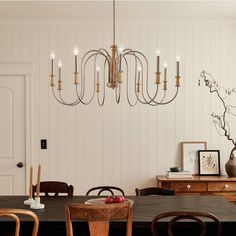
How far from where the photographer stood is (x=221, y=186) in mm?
4867

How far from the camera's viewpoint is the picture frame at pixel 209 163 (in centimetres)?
524

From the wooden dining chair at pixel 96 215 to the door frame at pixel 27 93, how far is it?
296 centimetres

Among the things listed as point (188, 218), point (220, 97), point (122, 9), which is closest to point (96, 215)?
point (188, 218)

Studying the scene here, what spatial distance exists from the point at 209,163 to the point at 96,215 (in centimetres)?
303

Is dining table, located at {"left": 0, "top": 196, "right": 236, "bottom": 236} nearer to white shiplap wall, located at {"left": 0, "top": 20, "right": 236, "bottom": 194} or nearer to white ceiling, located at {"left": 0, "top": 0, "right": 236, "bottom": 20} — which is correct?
white shiplap wall, located at {"left": 0, "top": 20, "right": 236, "bottom": 194}

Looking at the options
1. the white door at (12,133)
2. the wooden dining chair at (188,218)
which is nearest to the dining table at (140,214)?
the wooden dining chair at (188,218)

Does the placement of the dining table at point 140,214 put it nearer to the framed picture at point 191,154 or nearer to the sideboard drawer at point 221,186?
the sideboard drawer at point 221,186

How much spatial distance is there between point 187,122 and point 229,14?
1336mm

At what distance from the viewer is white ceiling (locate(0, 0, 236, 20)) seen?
15.5 ft

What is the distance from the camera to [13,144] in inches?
212

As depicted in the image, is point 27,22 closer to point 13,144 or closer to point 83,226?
point 13,144

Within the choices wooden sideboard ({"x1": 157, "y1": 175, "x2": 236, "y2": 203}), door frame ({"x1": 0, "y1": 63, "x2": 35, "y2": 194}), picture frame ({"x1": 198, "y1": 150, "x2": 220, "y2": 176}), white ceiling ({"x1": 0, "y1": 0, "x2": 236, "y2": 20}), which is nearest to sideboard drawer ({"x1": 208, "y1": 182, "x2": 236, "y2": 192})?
wooden sideboard ({"x1": 157, "y1": 175, "x2": 236, "y2": 203})

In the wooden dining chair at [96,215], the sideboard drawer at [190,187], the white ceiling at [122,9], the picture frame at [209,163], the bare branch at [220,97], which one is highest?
the white ceiling at [122,9]

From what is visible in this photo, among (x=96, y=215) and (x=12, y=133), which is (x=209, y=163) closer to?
(x=12, y=133)
